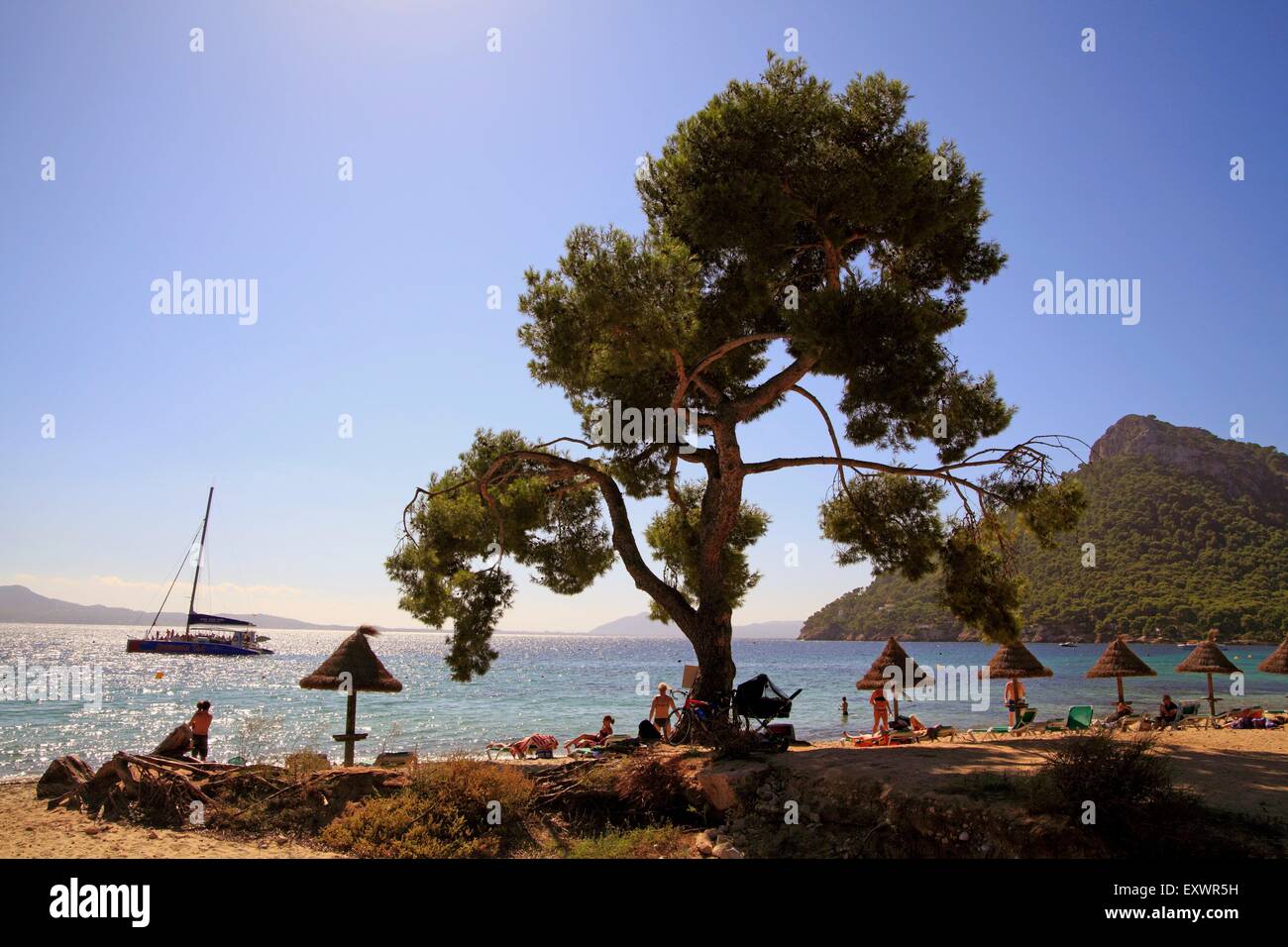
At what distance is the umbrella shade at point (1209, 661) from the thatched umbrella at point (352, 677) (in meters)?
22.4

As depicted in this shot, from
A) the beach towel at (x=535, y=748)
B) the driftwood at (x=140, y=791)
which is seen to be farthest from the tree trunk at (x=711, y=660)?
the driftwood at (x=140, y=791)

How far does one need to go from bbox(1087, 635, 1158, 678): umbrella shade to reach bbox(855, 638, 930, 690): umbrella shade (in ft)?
19.2

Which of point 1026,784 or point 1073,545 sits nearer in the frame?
point 1026,784

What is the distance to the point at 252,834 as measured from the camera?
9.52 m

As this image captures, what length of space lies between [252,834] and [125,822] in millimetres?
2082

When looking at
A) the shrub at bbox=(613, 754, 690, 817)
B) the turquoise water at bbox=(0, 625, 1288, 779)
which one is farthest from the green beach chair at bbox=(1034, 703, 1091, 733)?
the shrub at bbox=(613, 754, 690, 817)

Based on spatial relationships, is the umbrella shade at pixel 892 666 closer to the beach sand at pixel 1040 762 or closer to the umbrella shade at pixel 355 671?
the beach sand at pixel 1040 762

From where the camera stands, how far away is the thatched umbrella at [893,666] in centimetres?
1803

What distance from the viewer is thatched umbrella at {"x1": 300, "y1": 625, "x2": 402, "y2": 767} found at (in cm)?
1409

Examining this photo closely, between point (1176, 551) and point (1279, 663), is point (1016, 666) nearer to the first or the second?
point (1279, 663)
